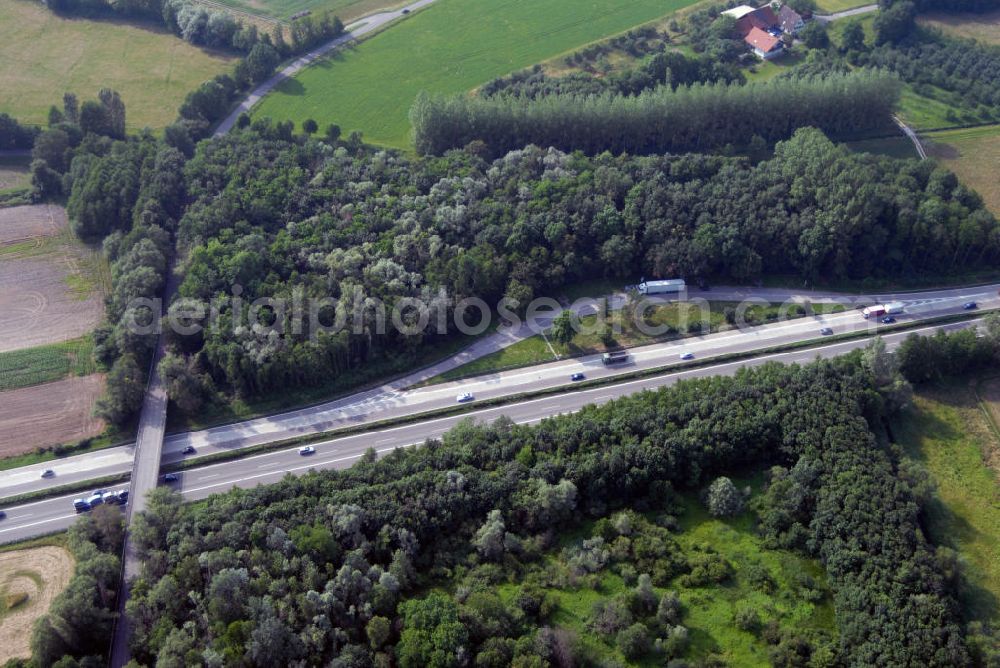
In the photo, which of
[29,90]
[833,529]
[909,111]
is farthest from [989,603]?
[29,90]

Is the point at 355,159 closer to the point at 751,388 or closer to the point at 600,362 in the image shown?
the point at 600,362

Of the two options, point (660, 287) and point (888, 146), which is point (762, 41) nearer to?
point (888, 146)

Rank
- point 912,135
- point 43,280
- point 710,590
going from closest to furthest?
point 710,590 → point 43,280 → point 912,135

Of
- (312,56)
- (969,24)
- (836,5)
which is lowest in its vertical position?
(969,24)

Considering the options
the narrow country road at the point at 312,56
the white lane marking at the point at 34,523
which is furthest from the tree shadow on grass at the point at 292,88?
the white lane marking at the point at 34,523

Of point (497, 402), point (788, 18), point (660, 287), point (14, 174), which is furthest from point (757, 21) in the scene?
point (14, 174)

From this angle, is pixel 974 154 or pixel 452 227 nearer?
pixel 452 227

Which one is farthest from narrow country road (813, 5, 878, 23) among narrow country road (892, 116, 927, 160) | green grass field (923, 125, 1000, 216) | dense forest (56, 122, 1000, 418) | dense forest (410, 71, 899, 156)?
dense forest (56, 122, 1000, 418)
